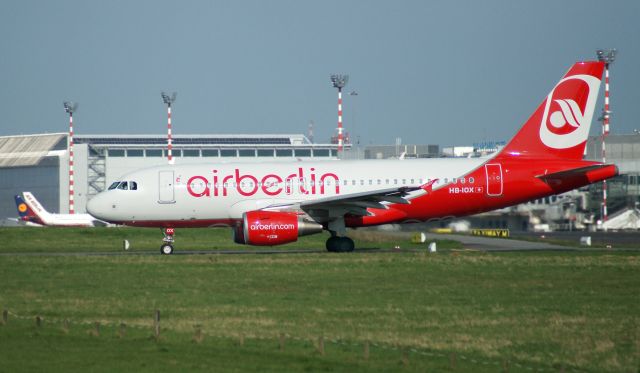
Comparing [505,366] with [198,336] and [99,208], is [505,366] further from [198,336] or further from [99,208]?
[99,208]

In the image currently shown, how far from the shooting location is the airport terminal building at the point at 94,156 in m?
111

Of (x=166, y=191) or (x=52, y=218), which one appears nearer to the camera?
(x=166, y=191)

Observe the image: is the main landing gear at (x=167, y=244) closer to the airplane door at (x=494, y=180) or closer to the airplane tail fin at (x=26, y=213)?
the airplane door at (x=494, y=180)

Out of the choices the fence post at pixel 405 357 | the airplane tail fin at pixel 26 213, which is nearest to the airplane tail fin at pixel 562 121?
the fence post at pixel 405 357

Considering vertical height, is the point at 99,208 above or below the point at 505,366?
above

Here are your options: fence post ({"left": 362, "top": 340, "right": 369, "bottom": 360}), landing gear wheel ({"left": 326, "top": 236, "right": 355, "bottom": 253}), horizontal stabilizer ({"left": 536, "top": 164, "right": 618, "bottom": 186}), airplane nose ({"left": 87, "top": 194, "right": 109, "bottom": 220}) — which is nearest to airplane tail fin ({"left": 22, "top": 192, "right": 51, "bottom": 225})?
airplane nose ({"left": 87, "top": 194, "right": 109, "bottom": 220})

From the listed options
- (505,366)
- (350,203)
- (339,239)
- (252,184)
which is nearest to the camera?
(505,366)

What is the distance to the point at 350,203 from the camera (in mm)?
37156

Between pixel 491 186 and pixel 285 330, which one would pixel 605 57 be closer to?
pixel 491 186

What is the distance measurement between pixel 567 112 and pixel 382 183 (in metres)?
7.77

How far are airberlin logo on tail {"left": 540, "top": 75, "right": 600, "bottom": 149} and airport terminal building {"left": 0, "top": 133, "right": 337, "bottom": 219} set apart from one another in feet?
243

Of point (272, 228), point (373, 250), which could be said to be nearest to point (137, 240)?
point (373, 250)

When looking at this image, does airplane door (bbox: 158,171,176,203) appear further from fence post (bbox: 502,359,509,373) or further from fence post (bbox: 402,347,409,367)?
fence post (bbox: 502,359,509,373)

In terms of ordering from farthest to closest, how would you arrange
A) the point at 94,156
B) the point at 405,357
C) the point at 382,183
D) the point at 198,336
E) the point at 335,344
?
the point at 94,156 → the point at 382,183 → the point at 198,336 → the point at 335,344 → the point at 405,357
